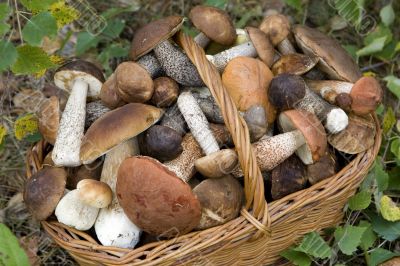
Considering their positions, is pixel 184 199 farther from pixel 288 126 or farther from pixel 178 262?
pixel 288 126

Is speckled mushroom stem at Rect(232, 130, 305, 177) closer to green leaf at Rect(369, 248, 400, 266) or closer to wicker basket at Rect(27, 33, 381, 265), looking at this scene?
wicker basket at Rect(27, 33, 381, 265)

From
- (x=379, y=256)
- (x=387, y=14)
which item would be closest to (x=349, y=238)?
(x=379, y=256)

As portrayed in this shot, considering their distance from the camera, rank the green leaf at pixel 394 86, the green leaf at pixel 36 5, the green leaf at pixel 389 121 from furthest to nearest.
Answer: the green leaf at pixel 394 86 < the green leaf at pixel 389 121 < the green leaf at pixel 36 5

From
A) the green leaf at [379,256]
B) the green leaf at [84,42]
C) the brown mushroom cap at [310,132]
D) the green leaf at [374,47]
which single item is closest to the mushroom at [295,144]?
the brown mushroom cap at [310,132]

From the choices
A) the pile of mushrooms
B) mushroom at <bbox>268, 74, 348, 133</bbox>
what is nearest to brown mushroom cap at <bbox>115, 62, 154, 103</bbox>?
the pile of mushrooms

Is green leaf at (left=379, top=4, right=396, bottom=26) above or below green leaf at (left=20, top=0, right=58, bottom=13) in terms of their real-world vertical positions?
below

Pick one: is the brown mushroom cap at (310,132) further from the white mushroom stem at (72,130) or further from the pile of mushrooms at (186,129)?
the white mushroom stem at (72,130)
